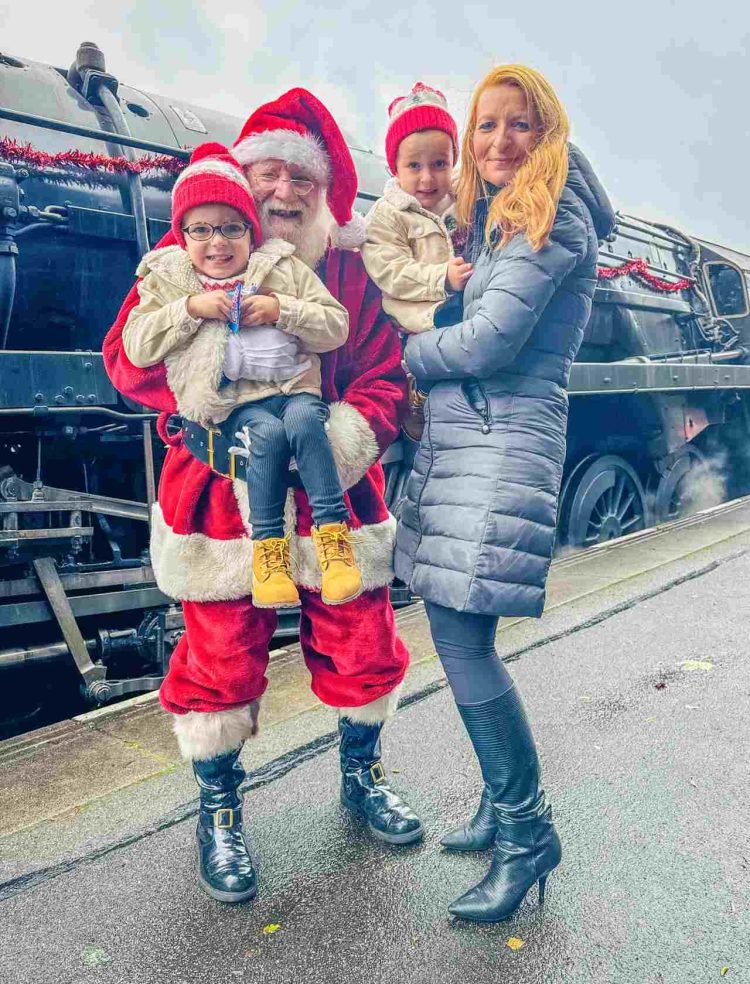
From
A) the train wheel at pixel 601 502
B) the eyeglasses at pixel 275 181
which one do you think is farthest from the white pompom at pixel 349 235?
the train wheel at pixel 601 502

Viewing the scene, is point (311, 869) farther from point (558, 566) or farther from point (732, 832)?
point (558, 566)

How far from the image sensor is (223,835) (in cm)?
210

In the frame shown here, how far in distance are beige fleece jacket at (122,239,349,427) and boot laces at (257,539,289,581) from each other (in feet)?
1.03

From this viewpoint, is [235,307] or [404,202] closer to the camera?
[235,307]

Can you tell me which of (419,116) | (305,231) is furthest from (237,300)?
(419,116)

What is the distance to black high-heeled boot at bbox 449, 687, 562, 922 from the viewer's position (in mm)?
1853

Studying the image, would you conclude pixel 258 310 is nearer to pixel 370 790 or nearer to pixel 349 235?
pixel 349 235

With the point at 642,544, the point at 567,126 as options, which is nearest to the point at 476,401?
the point at 567,126

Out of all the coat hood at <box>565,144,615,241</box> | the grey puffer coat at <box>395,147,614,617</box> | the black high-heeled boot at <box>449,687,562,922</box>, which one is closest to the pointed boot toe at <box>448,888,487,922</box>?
the black high-heeled boot at <box>449,687,562,922</box>

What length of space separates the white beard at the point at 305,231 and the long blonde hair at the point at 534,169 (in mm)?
396

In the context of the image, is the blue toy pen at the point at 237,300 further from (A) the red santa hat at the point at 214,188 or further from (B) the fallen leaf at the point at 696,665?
(B) the fallen leaf at the point at 696,665

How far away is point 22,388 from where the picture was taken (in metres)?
3.20

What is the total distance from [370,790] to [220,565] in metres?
0.78

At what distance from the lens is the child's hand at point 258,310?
1871mm
